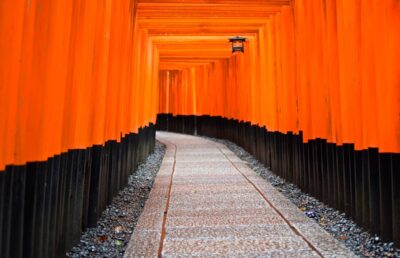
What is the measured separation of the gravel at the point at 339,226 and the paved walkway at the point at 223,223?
0.19 meters

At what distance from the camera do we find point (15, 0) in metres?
2.59

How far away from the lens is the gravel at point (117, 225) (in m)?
4.44

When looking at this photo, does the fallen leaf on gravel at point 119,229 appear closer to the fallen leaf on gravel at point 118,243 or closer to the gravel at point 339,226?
the fallen leaf on gravel at point 118,243

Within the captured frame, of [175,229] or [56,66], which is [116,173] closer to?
[175,229]

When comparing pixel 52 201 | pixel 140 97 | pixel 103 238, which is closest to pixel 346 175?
pixel 103 238

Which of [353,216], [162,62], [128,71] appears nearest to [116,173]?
[128,71]

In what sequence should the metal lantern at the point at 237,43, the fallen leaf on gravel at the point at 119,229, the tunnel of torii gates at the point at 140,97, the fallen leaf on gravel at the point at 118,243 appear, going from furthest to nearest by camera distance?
1. the metal lantern at the point at 237,43
2. the fallen leaf on gravel at the point at 119,229
3. the fallen leaf on gravel at the point at 118,243
4. the tunnel of torii gates at the point at 140,97

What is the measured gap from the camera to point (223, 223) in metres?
5.39

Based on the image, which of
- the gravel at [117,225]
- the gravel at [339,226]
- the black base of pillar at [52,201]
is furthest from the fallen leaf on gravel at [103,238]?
the gravel at [339,226]

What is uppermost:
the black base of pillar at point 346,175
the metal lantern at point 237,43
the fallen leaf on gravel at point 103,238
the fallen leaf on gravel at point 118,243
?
the metal lantern at point 237,43

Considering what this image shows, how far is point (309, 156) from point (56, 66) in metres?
4.88

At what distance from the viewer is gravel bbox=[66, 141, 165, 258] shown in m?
4.44

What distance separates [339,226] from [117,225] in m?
2.84

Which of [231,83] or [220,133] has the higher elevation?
[231,83]
